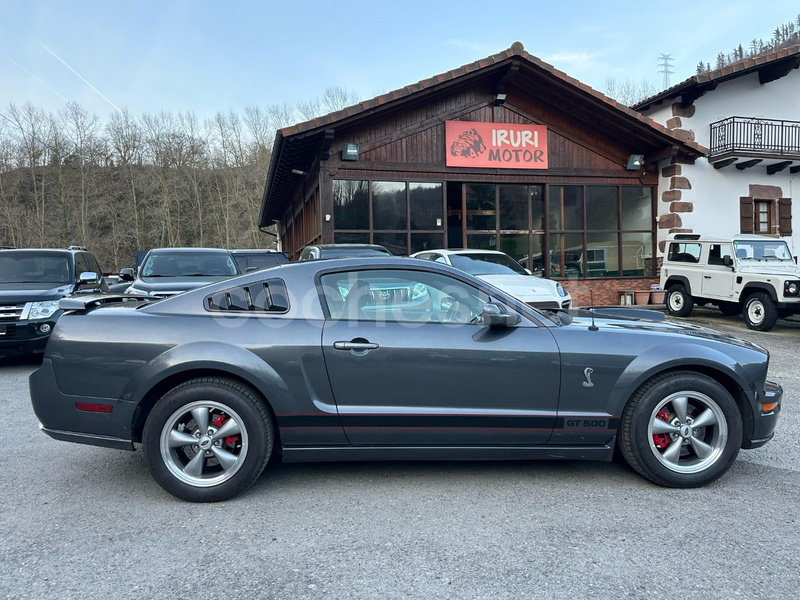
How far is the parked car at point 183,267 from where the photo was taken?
8.65 metres

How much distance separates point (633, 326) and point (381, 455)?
1824mm

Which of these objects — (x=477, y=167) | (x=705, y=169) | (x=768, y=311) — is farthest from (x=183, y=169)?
(x=768, y=311)

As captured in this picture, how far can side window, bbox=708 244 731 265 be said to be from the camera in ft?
38.6

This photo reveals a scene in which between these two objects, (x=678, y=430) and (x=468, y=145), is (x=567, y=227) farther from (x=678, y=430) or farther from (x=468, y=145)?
(x=678, y=430)

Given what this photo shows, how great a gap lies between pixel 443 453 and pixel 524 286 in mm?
5819

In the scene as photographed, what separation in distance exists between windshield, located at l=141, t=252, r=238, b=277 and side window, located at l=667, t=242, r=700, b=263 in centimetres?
1016

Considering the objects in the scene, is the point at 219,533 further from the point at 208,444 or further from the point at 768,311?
the point at 768,311

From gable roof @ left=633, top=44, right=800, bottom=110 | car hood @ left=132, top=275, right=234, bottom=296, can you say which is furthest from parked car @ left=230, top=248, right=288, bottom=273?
gable roof @ left=633, top=44, right=800, bottom=110

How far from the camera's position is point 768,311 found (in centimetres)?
1062

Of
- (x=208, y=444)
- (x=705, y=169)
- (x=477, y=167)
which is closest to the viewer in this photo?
(x=208, y=444)

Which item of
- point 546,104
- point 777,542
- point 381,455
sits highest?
point 546,104

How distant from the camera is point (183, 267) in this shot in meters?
9.24

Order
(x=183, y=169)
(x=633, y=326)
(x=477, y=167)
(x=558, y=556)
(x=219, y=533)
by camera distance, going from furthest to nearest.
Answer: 1. (x=183, y=169)
2. (x=477, y=167)
3. (x=633, y=326)
4. (x=219, y=533)
5. (x=558, y=556)

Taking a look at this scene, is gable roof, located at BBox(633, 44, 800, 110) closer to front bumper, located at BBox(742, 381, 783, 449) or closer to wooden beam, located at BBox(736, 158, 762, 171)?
wooden beam, located at BBox(736, 158, 762, 171)
